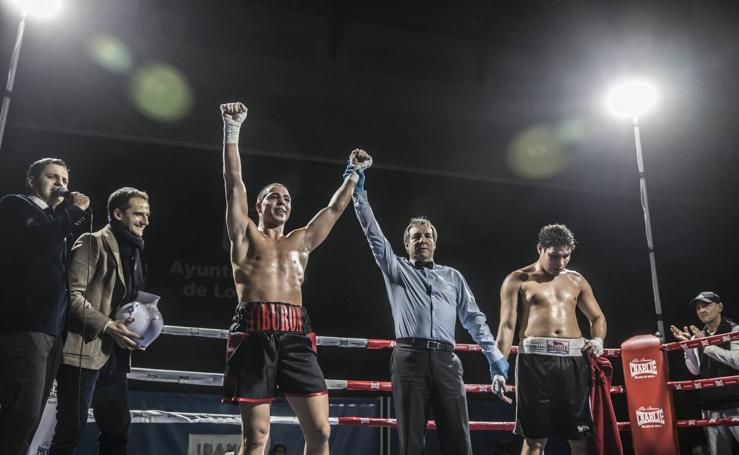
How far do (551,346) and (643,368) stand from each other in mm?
1005

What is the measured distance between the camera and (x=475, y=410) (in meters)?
6.84

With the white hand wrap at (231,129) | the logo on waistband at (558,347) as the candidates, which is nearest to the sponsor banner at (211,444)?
the logo on waistband at (558,347)

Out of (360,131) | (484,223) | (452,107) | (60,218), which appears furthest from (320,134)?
(60,218)

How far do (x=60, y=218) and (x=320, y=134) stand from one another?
6.34 metres

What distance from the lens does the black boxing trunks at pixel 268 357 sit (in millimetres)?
2342

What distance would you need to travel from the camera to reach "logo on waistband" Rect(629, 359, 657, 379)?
3.83 m

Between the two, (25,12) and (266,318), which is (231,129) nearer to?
(266,318)

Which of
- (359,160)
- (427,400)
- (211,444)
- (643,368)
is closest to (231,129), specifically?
(359,160)

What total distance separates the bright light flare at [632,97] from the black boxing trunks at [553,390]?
282 centimetres

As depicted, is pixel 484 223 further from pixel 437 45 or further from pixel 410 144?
pixel 437 45

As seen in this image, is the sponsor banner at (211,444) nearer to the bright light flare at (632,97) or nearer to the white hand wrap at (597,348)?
the white hand wrap at (597,348)

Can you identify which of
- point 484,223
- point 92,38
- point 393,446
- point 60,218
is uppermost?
point 92,38

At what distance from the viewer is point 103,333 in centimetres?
252

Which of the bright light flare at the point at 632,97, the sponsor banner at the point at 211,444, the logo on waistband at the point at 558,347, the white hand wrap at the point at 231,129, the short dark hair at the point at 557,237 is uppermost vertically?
the bright light flare at the point at 632,97
